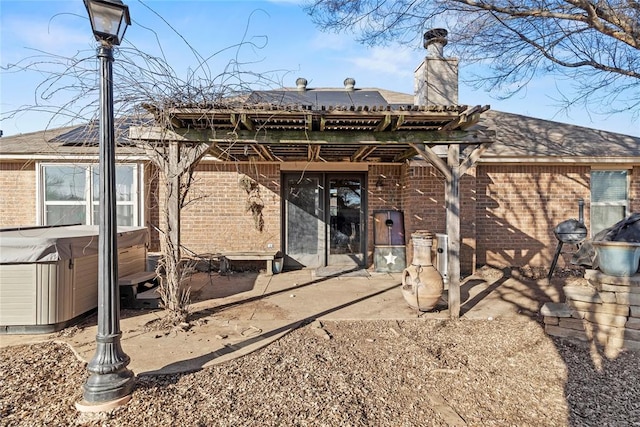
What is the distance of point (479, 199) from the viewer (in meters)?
8.15

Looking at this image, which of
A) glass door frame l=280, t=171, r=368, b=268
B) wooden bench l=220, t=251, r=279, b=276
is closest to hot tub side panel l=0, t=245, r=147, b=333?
wooden bench l=220, t=251, r=279, b=276

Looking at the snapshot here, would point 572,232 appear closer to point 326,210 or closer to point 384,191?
point 384,191

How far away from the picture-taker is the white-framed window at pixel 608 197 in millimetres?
8195

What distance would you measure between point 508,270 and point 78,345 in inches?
305

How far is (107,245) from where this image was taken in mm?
2838

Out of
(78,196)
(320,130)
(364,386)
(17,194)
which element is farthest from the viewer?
(78,196)

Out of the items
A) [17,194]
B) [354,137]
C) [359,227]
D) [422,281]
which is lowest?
[422,281]

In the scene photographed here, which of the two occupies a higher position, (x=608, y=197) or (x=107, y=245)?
(x=608, y=197)

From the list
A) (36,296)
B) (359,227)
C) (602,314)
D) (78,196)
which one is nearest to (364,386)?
(602,314)

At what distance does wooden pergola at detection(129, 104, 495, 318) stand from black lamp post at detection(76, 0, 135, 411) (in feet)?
3.96

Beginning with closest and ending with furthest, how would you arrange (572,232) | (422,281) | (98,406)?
(98,406), (422,281), (572,232)

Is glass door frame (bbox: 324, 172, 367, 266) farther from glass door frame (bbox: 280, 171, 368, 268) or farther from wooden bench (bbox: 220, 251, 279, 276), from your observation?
wooden bench (bbox: 220, 251, 279, 276)

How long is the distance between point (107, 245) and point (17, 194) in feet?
24.1

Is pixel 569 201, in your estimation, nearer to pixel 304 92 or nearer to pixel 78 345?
pixel 304 92
